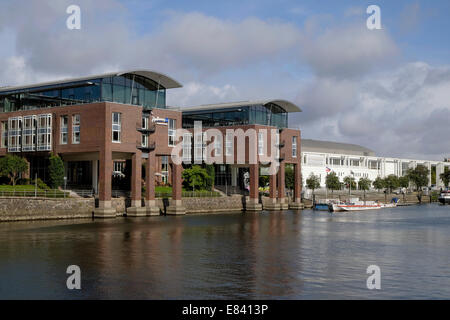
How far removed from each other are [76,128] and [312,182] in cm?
8895

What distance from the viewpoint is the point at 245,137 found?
103 m

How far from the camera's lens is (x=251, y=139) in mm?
103000

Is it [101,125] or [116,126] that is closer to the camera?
[101,125]

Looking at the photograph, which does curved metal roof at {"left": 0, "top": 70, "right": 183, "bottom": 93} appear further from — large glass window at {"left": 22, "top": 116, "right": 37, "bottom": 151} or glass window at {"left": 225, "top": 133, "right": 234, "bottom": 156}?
glass window at {"left": 225, "top": 133, "right": 234, "bottom": 156}

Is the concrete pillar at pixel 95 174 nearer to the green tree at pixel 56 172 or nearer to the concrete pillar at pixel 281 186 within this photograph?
the green tree at pixel 56 172

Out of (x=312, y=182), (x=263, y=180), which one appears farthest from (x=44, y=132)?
(x=312, y=182)

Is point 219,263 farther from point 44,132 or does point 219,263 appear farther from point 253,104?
point 253,104

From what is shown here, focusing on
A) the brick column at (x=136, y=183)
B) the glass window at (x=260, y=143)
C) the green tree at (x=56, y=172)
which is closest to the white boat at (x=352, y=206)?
the glass window at (x=260, y=143)

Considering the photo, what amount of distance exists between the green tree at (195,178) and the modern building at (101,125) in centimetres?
1313

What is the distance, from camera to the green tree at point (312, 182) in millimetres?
155500

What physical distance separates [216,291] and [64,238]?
2524 cm

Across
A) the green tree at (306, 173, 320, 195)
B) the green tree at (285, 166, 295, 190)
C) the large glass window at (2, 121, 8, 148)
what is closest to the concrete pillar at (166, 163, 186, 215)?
the large glass window at (2, 121, 8, 148)
